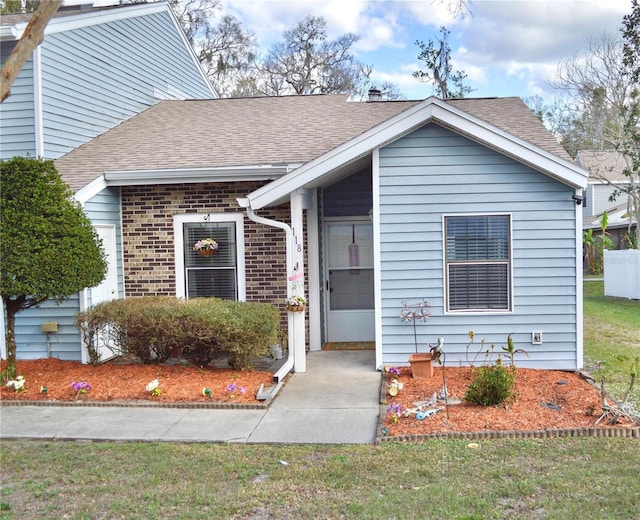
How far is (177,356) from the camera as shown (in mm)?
8945

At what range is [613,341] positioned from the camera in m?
11.1

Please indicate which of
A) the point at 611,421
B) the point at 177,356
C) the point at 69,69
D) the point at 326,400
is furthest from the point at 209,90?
the point at 611,421

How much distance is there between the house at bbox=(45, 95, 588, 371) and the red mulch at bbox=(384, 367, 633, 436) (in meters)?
0.75

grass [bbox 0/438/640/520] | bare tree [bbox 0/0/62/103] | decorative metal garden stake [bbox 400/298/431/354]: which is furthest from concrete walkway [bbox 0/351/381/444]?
bare tree [bbox 0/0/62/103]

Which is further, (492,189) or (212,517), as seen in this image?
(492,189)

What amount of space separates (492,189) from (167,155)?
5.41 metres

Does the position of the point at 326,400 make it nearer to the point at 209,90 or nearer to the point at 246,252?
the point at 246,252

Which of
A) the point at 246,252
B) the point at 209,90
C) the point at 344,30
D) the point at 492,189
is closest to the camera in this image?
the point at 492,189

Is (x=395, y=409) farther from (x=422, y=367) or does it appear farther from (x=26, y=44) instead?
(x=26, y=44)

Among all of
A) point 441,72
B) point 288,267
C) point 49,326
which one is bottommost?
point 49,326

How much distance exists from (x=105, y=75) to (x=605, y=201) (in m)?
28.5

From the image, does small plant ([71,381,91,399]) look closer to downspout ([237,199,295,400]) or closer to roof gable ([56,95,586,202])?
downspout ([237,199,295,400])

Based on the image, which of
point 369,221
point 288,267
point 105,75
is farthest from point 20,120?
point 369,221

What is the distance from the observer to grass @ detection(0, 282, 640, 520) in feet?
14.4
